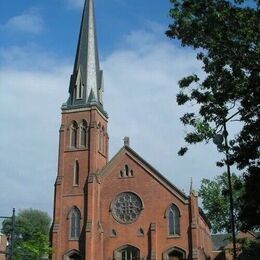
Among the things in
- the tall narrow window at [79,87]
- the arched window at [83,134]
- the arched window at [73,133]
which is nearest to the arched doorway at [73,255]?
the arched window at [83,134]

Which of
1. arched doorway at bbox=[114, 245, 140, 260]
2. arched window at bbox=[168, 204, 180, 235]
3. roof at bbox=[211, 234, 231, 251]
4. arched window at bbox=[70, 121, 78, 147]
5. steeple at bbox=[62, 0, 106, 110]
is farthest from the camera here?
roof at bbox=[211, 234, 231, 251]

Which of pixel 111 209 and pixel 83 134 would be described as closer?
pixel 111 209

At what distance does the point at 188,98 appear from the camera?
1917 cm

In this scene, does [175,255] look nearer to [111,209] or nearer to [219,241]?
[111,209]

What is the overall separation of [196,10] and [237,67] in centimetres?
268

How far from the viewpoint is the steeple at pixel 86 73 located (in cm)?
5262

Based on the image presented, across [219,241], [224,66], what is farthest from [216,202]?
[224,66]

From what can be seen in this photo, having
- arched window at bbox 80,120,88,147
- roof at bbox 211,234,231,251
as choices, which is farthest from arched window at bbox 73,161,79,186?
roof at bbox 211,234,231,251

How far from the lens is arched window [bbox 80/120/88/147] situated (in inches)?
1984

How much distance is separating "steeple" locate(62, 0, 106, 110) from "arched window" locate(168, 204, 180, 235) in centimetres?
1432

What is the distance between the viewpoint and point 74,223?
47.1 m

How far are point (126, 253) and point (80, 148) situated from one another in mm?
12070

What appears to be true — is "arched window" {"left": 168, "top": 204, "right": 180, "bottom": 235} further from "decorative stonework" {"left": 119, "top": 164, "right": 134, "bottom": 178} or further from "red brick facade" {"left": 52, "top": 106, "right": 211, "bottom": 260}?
"decorative stonework" {"left": 119, "top": 164, "right": 134, "bottom": 178}

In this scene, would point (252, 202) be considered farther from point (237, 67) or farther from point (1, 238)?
point (1, 238)
